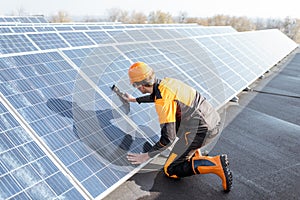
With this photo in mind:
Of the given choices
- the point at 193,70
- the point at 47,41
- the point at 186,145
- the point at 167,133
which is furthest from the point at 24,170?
the point at 193,70

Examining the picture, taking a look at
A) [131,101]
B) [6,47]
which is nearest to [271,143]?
[131,101]

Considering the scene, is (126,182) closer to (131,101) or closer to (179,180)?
(179,180)

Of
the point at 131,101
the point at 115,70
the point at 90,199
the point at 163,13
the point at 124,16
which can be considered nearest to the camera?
the point at 90,199

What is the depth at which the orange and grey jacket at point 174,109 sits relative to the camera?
4.25 meters

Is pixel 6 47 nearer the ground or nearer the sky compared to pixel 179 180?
nearer the sky

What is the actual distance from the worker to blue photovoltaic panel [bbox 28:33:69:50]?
425 cm

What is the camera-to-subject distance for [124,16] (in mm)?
87250

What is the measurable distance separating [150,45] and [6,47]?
427 cm

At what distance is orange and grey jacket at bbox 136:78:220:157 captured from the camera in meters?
4.25

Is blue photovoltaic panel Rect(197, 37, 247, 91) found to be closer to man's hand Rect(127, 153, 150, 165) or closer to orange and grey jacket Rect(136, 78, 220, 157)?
orange and grey jacket Rect(136, 78, 220, 157)

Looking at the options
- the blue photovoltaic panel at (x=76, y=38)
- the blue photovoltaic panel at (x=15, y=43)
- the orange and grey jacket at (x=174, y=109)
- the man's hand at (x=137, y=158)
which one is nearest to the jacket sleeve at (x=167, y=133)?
the orange and grey jacket at (x=174, y=109)

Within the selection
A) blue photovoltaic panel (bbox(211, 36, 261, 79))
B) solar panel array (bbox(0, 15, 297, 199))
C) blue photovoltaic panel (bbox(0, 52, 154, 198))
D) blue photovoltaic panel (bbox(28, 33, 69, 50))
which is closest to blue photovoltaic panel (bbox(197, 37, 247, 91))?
blue photovoltaic panel (bbox(211, 36, 261, 79))

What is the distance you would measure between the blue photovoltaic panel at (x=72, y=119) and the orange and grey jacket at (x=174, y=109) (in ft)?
2.31

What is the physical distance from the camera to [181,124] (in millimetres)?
4773
